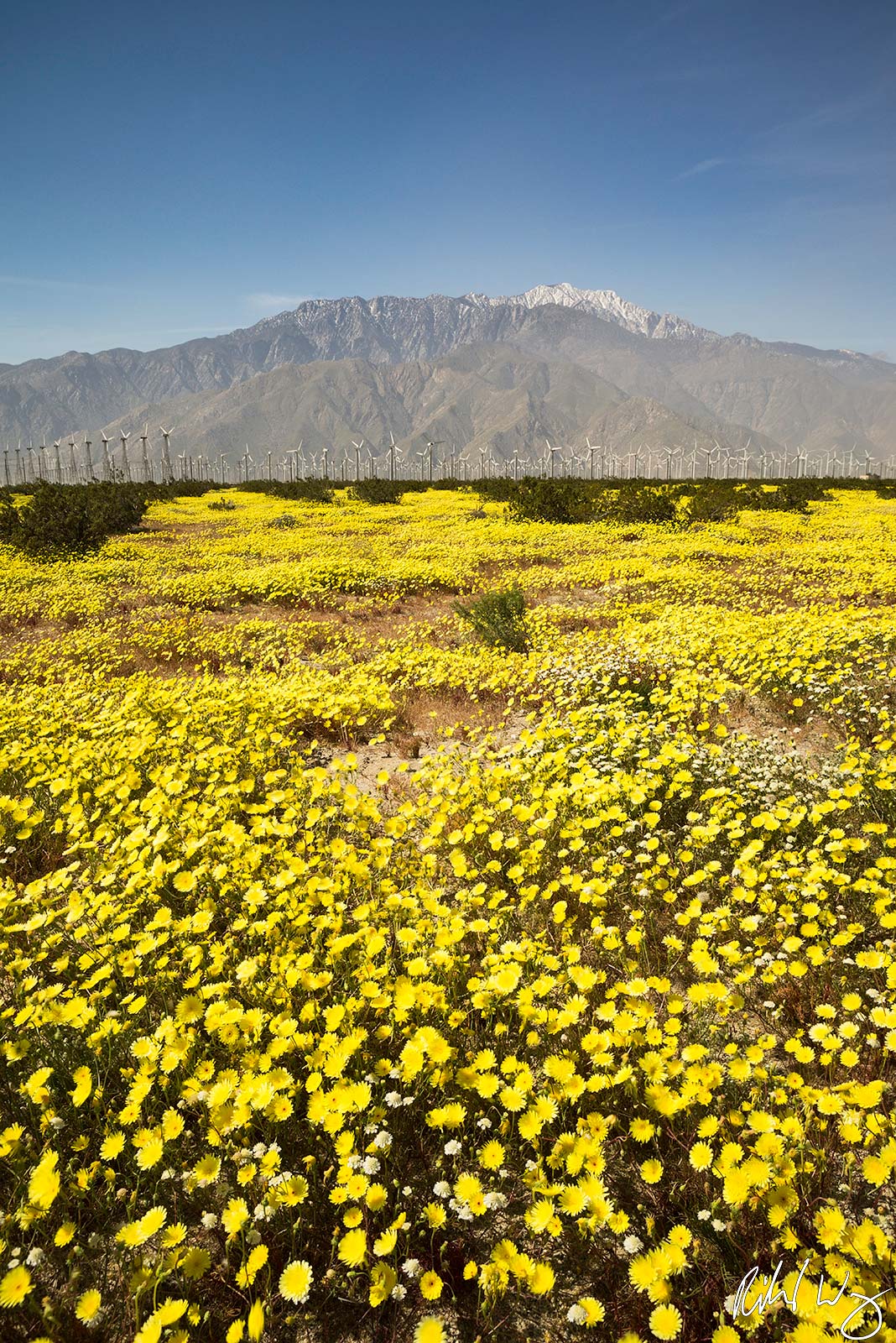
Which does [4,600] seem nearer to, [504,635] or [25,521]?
[25,521]

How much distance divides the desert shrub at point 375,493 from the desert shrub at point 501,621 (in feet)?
109

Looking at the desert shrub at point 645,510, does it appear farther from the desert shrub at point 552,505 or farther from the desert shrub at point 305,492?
the desert shrub at point 305,492

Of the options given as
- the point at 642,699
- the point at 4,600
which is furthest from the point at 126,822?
the point at 4,600

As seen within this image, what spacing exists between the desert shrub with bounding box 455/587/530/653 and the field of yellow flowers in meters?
3.05

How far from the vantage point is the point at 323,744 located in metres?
7.81

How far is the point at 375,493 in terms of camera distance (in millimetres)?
44406

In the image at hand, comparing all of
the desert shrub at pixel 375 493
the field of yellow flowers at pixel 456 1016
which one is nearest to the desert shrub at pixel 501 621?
the field of yellow flowers at pixel 456 1016

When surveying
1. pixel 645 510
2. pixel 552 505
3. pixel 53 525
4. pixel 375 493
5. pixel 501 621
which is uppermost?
pixel 375 493

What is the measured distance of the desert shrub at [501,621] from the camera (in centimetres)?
1118

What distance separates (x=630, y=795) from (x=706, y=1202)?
9.12ft
